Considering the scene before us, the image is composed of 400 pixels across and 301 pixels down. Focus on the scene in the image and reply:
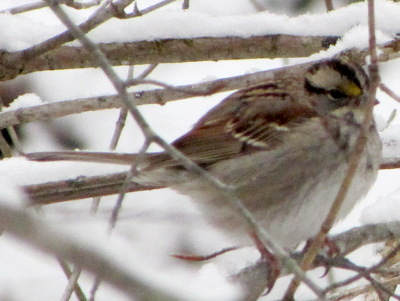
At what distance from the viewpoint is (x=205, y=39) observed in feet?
10.8

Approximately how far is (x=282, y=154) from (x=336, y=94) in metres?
0.39

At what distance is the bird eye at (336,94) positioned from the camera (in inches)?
126

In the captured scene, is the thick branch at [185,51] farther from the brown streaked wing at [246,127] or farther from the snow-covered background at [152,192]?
the brown streaked wing at [246,127]

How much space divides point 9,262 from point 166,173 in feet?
2.45

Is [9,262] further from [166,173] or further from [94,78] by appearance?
[94,78]

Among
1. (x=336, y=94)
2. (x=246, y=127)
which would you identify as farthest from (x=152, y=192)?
(x=336, y=94)

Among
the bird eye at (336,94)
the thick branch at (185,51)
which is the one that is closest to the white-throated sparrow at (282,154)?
the bird eye at (336,94)

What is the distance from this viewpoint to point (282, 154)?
308 centimetres

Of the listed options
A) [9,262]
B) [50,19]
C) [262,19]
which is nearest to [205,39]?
[262,19]

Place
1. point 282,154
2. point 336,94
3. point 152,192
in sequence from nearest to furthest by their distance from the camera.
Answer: point 282,154
point 336,94
point 152,192

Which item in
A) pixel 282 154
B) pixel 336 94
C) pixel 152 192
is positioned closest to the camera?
pixel 282 154

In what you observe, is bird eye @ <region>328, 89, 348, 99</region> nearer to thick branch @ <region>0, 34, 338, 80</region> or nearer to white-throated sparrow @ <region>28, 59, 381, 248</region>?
white-throated sparrow @ <region>28, 59, 381, 248</region>

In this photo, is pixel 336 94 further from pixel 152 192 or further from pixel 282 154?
pixel 152 192

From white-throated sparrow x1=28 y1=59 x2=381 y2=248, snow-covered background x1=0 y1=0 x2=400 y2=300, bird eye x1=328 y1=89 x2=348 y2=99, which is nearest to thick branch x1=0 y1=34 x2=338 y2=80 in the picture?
snow-covered background x1=0 y1=0 x2=400 y2=300
